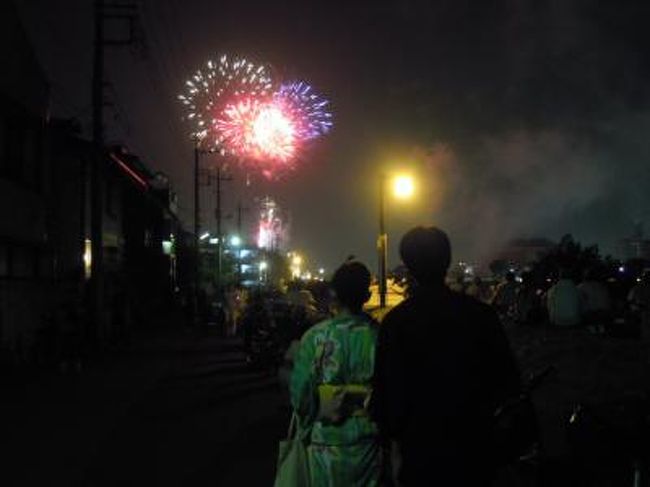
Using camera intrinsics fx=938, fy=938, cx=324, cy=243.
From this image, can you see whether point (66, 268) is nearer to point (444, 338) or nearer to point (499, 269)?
point (444, 338)

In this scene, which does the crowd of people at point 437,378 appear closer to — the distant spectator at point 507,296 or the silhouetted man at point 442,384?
the silhouetted man at point 442,384

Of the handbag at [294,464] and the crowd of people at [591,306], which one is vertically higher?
the crowd of people at [591,306]

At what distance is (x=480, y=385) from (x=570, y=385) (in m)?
7.90

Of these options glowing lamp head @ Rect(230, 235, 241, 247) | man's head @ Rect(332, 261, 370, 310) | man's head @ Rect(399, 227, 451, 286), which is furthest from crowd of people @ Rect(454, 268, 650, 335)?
glowing lamp head @ Rect(230, 235, 241, 247)

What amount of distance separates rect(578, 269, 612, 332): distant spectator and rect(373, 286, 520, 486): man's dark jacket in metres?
13.4

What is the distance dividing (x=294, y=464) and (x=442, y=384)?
1.16 meters

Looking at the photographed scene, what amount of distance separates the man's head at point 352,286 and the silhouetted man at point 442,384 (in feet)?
3.29

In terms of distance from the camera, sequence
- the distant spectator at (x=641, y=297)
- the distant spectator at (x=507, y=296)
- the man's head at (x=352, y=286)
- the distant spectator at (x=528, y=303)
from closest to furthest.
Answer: the man's head at (x=352, y=286) < the distant spectator at (x=641, y=297) < the distant spectator at (x=528, y=303) < the distant spectator at (x=507, y=296)

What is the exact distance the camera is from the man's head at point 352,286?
4883 millimetres

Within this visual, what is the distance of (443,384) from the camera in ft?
12.2

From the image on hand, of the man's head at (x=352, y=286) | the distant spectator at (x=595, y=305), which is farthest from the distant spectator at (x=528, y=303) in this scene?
the man's head at (x=352, y=286)

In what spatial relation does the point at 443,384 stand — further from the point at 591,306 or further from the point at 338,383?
the point at 591,306

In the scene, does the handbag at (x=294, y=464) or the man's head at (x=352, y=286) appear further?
the man's head at (x=352, y=286)

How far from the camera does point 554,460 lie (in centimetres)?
546
